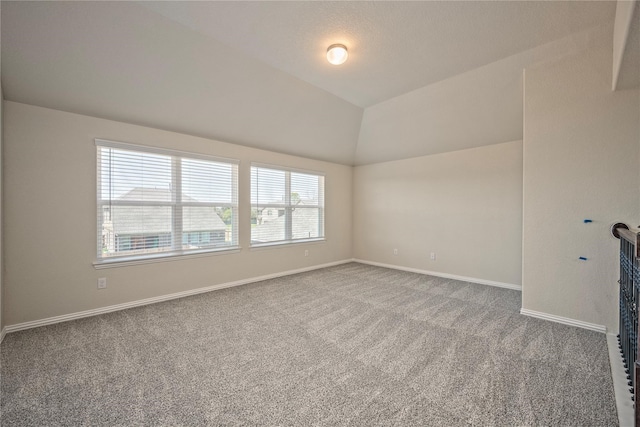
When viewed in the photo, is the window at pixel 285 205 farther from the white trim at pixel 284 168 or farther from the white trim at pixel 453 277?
the white trim at pixel 453 277

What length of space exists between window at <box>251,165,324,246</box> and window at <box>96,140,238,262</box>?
43 cm

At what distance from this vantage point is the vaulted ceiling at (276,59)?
7.10 ft

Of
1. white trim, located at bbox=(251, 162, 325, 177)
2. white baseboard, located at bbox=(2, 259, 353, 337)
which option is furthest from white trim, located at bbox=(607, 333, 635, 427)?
white trim, located at bbox=(251, 162, 325, 177)

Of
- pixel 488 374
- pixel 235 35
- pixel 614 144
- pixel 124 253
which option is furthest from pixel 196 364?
pixel 614 144

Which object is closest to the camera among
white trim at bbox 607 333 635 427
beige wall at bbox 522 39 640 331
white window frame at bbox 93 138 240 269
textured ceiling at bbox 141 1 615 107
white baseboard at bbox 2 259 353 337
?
white trim at bbox 607 333 635 427

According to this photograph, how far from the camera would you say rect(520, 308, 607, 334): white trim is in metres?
2.56

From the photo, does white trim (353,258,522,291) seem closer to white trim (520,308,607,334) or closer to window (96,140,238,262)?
white trim (520,308,607,334)

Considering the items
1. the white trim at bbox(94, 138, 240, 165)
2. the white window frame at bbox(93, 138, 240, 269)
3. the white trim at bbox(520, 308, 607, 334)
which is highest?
the white trim at bbox(94, 138, 240, 165)

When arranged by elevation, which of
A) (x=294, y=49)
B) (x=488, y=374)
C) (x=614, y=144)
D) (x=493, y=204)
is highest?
(x=294, y=49)

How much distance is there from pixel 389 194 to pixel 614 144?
3287 mm

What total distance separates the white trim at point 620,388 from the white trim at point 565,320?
25 cm

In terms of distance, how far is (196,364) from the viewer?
2.04 metres

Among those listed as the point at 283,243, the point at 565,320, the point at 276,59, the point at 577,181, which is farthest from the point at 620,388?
the point at 283,243

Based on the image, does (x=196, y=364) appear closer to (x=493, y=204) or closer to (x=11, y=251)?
(x=11, y=251)
